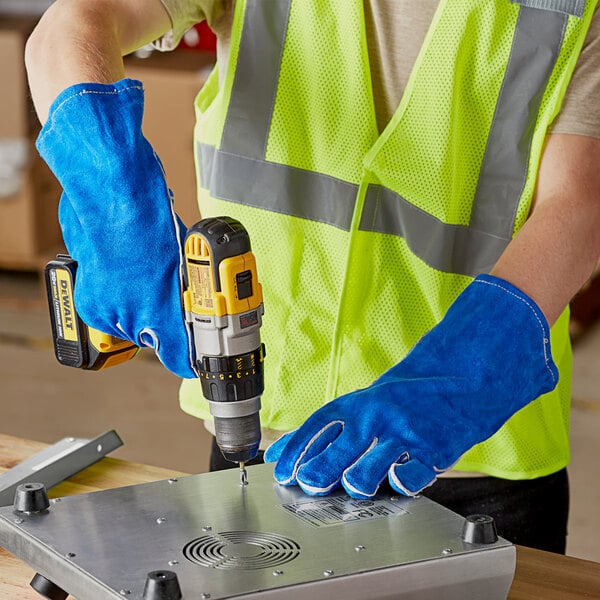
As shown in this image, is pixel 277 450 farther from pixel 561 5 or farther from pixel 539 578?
pixel 561 5

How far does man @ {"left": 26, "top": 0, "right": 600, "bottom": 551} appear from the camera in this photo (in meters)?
1.32

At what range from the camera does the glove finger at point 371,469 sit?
128 centimetres

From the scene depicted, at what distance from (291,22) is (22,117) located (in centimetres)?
325

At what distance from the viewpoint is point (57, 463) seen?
158 centimetres

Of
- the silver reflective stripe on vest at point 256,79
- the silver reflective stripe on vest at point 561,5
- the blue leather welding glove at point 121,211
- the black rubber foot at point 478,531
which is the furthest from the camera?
the silver reflective stripe on vest at point 256,79

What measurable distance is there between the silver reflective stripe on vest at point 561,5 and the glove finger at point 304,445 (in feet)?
1.94

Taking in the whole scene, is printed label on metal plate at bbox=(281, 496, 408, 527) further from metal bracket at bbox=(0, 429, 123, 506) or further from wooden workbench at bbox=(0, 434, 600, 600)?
metal bracket at bbox=(0, 429, 123, 506)

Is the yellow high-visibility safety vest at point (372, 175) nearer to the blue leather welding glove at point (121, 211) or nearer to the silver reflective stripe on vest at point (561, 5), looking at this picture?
the silver reflective stripe on vest at point (561, 5)

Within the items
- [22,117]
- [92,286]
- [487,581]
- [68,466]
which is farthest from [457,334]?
[22,117]

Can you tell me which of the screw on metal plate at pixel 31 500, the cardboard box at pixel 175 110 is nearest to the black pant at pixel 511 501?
the screw on metal plate at pixel 31 500

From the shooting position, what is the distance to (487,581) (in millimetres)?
1201

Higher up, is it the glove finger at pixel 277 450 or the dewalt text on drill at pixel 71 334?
the dewalt text on drill at pixel 71 334

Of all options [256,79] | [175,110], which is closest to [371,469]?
[256,79]

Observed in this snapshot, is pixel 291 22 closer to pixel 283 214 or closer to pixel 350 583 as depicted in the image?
pixel 283 214
